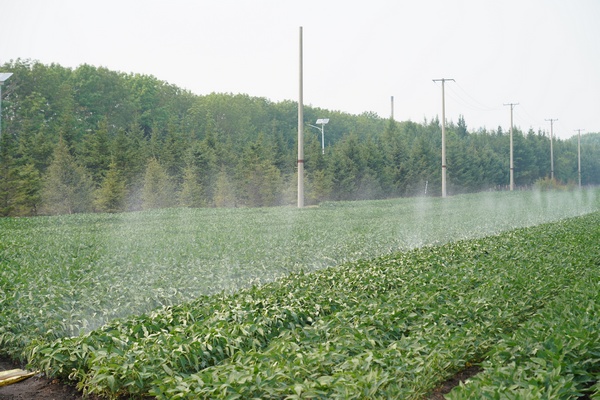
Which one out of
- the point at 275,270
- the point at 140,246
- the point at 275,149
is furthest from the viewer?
the point at 275,149

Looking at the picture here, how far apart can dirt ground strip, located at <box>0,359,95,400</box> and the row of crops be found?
0.43 feet

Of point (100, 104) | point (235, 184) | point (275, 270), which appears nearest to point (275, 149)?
point (235, 184)

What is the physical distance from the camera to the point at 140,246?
14.8 metres

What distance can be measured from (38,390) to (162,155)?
37581mm

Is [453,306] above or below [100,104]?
below

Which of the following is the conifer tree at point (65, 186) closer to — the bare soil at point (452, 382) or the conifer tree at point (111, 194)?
the conifer tree at point (111, 194)

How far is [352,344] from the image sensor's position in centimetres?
591

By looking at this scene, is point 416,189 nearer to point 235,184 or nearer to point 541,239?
point 235,184

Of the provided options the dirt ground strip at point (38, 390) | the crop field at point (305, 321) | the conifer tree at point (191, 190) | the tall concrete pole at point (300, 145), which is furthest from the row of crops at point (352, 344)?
the conifer tree at point (191, 190)

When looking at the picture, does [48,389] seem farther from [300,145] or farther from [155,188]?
[155,188]

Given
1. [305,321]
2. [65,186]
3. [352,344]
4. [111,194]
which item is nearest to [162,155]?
[111,194]

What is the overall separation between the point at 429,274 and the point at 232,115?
61999mm

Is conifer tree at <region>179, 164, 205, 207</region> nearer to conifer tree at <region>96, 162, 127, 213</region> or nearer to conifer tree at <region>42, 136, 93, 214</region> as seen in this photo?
conifer tree at <region>96, 162, 127, 213</region>

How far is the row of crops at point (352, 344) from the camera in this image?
4.89 m
